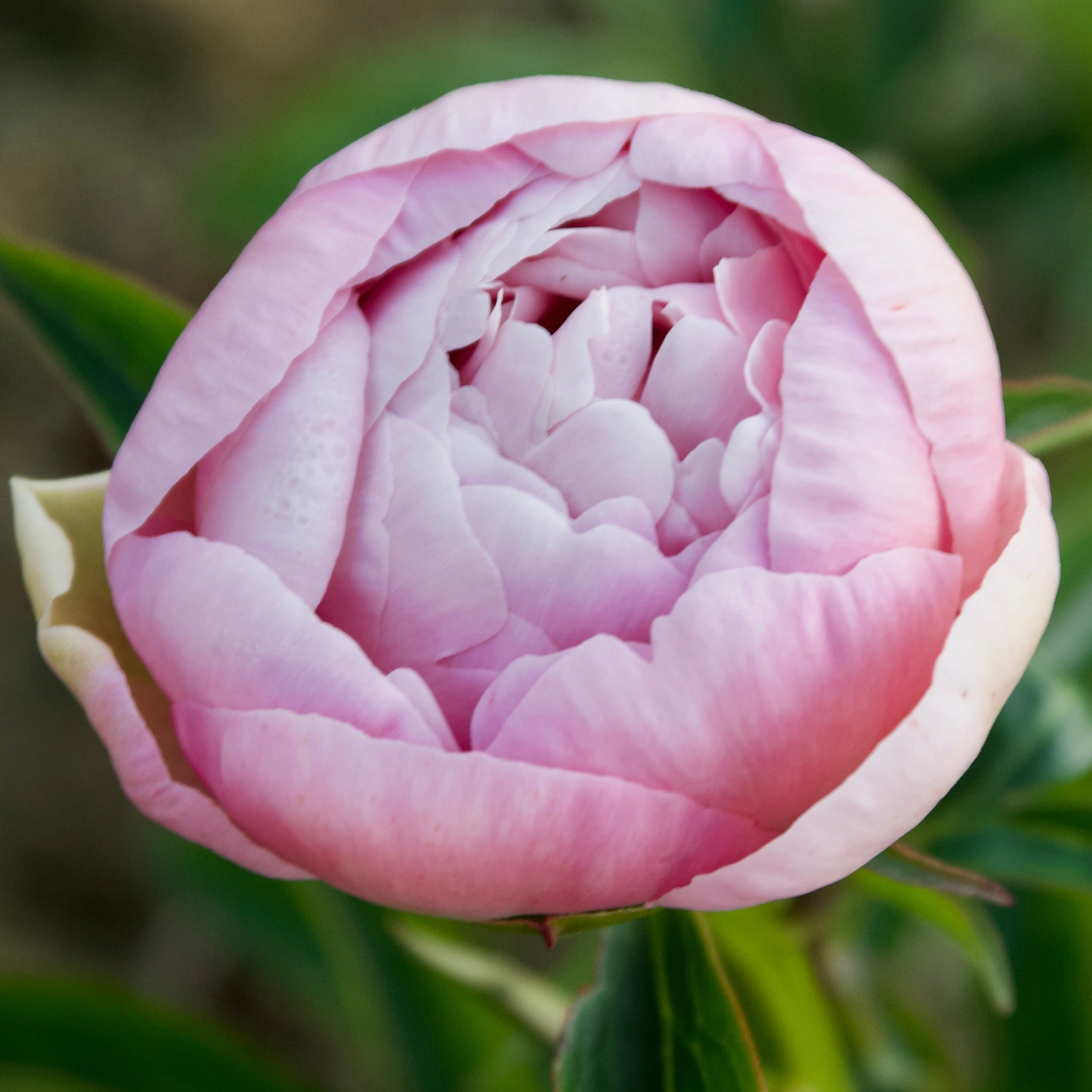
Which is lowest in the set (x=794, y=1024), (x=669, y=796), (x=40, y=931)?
(x=40, y=931)

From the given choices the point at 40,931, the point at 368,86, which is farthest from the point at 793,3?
the point at 40,931

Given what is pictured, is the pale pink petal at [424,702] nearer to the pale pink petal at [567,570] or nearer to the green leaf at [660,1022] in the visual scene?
the pale pink petal at [567,570]

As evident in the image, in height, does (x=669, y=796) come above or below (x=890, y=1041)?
above

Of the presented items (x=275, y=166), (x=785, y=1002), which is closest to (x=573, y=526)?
(x=785, y=1002)

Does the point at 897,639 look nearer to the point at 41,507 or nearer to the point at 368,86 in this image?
the point at 41,507

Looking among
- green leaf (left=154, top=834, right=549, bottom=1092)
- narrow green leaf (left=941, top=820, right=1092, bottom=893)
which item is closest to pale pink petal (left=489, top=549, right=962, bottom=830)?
narrow green leaf (left=941, top=820, right=1092, bottom=893)

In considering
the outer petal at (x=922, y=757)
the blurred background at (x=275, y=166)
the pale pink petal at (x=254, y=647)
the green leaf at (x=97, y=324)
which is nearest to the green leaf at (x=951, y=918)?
the outer petal at (x=922, y=757)
